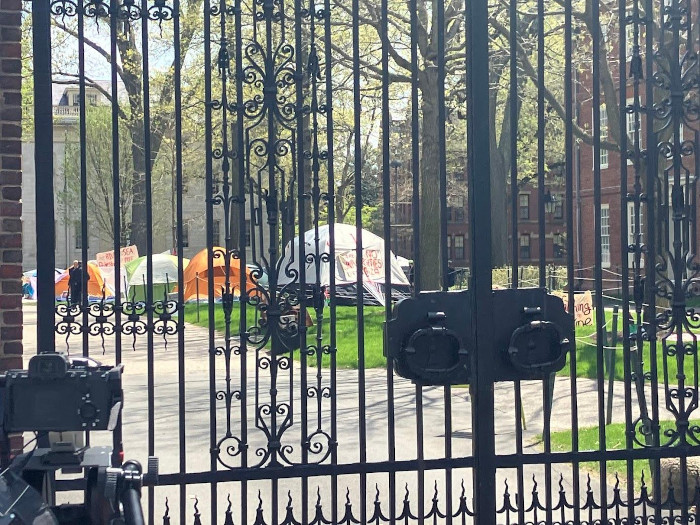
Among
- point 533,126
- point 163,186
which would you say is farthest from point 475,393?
point 163,186

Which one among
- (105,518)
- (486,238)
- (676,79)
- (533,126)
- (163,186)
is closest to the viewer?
(105,518)

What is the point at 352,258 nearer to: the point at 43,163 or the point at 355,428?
the point at 355,428

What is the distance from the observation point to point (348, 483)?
7.65m

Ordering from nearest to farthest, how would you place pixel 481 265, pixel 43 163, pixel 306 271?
pixel 43 163 → pixel 481 265 → pixel 306 271

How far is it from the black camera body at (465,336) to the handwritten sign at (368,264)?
12.3m

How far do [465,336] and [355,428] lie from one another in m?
5.48

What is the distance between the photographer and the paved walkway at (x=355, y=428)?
24.9ft

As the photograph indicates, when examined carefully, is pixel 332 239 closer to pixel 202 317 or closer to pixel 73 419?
pixel 73 419

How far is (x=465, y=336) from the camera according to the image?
4.77 metres

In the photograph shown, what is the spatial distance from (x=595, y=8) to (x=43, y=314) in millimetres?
3338

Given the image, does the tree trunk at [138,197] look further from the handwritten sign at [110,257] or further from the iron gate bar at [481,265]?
the iron gate bar at [481,265]

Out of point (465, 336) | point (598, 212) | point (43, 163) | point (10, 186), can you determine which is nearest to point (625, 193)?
point (598, 212)

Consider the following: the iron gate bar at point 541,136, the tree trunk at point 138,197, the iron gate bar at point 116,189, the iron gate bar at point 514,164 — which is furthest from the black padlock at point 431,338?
the tree trunk at point 138,197

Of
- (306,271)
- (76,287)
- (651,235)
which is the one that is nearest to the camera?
(651,235)
